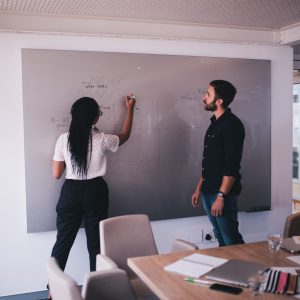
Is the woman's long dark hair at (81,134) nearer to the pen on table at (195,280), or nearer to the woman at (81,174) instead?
the woman at (81,174)

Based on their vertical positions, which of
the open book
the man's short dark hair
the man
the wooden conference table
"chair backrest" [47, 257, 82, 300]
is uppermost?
the man's short dark hair

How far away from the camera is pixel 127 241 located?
2631 mm

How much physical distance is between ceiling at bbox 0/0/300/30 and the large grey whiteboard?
32 centimetres

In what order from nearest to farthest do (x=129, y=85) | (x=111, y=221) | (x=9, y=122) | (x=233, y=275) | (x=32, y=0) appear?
(x=233, y=275)
(x=111, y=221)
(x=32, y=0)
(x=9, y=122)
(x=129, y=85)

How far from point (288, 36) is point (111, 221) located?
8.77 feet

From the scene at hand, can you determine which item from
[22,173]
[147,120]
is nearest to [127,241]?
[22,173]

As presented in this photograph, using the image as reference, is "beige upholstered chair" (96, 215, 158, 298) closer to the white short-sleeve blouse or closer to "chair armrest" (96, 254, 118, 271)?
"chair armrest" (96, 254, 118, 271)

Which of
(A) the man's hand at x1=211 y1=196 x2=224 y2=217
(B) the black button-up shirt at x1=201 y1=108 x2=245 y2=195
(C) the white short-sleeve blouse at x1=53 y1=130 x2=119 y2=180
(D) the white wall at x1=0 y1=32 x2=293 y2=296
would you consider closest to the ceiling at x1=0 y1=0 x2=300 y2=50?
(D) the white wall at x1=0 y1=32 x2=293 y2=296

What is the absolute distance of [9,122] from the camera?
10.7 ft

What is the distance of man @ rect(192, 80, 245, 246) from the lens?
2.99m

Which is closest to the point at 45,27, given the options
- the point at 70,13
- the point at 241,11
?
the point at 70,13

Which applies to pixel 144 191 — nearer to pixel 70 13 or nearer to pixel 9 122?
pixel 9 122

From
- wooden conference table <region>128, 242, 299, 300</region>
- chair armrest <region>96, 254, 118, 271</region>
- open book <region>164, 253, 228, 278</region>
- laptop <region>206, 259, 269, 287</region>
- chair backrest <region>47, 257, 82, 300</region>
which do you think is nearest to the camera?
chair backrest <region>47, 257, 82, 300</region>

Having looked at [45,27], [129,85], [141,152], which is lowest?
[141,152]
